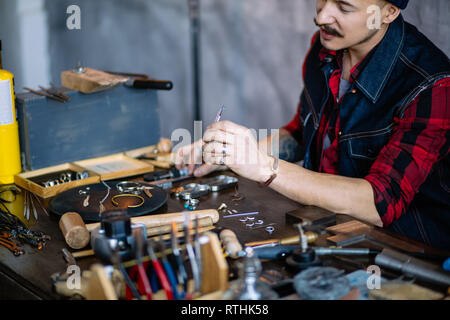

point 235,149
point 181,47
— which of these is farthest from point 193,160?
point 181,47

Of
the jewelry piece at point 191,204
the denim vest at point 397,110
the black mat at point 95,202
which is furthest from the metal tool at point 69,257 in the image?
the denim vest at point 397,110

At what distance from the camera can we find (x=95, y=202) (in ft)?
5.68

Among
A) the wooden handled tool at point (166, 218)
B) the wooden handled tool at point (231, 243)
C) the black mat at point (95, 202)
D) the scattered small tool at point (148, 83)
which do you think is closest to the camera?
the wooden handled tool at point (231, 243)

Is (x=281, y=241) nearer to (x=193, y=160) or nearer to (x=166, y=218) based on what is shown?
(x=166, y=218)

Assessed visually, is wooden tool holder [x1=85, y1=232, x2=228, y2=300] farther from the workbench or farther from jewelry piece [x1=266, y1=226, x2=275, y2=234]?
jewelry piece [x1=266, y1=226, x2=275, y2=234]

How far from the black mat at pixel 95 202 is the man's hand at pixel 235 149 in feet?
0.74

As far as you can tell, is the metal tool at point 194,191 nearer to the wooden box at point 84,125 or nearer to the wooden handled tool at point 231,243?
the wooden handled tool at point 231,243

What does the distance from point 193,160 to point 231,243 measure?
77 centimetres

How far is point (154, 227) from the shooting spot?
4.93 ft

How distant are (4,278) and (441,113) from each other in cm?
138

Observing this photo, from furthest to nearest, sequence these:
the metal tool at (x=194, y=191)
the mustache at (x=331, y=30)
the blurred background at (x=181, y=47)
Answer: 1. the blurred background at (x=181, y=47)
2. the mustache at (x=331, y=30)
3. the metal tool at (x=194, y=191)

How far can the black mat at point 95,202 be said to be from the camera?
5.40 feet
